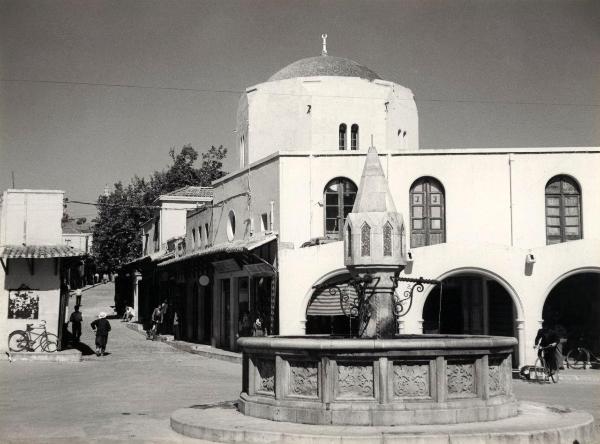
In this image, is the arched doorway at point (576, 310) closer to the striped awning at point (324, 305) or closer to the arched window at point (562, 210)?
the arched window at point (562, 210)

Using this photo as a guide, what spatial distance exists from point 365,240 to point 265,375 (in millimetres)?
3932

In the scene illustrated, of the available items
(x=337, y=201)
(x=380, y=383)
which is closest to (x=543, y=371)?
(x=337, y=201)

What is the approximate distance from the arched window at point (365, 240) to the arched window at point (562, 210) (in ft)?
49.3

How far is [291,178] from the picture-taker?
29094 millimetres

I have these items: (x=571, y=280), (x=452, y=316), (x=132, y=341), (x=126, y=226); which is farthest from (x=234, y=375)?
(x=126, y=226)

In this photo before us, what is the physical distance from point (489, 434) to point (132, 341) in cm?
2768

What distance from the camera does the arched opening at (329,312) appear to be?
26.0m

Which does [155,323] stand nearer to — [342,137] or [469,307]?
[342,137]

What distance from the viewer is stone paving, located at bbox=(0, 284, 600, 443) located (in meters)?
12.1

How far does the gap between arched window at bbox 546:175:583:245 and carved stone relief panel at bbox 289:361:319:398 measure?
61.4 ft

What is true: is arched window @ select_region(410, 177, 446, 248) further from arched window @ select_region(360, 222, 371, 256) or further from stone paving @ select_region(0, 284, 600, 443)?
arched window @ select_region(360, 222, 371, 256)

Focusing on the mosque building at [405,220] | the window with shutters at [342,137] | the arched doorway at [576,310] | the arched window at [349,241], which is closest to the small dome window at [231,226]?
the mosque building at [405,220]

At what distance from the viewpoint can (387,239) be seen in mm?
15406

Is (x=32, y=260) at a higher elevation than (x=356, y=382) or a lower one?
higher
